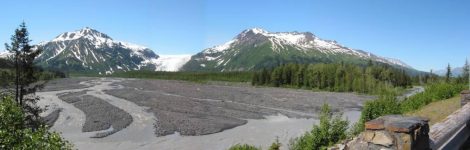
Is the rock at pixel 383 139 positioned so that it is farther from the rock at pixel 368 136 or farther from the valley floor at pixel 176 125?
the valley floor at pixel 176 125

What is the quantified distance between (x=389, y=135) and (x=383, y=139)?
0.10 metres

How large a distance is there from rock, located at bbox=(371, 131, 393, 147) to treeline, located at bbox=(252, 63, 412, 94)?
485 feet

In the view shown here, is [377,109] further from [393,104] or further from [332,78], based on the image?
[332,78]

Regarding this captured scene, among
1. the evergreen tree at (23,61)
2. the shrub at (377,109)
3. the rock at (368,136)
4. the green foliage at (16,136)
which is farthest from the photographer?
the evergreen tree at (23,61)

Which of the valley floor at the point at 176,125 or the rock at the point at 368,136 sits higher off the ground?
the rock at the point at 368,136

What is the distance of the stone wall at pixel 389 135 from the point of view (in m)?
5.31

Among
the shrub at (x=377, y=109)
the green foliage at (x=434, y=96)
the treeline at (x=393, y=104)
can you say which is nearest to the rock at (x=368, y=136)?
the treeline at (x=393, y=104)

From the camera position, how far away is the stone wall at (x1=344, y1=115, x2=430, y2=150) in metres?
5.31

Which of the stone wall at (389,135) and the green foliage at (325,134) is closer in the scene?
the stone wall at (389,135)

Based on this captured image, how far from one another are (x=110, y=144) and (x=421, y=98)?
31283 millimetres

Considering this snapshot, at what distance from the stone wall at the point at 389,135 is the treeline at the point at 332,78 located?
148 meters

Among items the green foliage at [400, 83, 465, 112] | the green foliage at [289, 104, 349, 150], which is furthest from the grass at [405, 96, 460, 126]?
the green foliage at [400, 83, 465, 112]

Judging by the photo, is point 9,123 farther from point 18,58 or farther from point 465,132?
point 18,58

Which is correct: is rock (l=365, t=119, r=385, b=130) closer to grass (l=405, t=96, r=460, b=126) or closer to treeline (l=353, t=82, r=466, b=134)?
grass (l=405, t=96, r=460, b=126)
